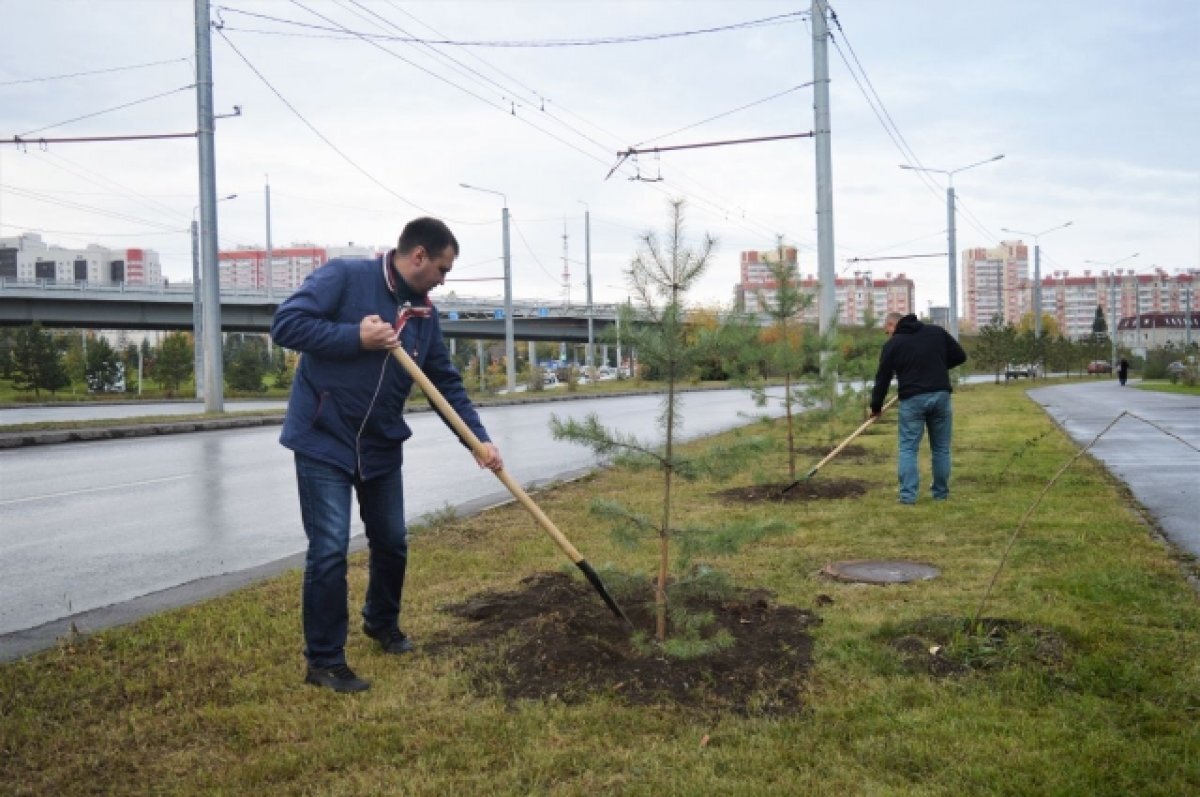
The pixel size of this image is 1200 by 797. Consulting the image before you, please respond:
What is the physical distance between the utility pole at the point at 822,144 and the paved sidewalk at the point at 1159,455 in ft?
15.7

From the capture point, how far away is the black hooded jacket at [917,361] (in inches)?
327

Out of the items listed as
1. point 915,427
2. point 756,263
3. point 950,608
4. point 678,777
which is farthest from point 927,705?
point 756,263

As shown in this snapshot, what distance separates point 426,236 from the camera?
3938 millimetres

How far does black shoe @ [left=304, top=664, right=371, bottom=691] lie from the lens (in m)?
3.66

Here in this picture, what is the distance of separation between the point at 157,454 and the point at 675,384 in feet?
39.5

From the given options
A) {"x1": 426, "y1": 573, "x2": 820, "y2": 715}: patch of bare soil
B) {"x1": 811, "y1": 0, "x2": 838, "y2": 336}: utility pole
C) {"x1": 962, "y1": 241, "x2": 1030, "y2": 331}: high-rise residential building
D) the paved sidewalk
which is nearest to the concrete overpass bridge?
the paved sidewalk

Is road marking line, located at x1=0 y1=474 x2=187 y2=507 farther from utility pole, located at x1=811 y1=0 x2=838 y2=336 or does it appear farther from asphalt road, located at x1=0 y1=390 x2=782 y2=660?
utility pole, located at x1=811 y1=0 x2=838 y2=336

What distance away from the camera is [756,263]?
10.2 m

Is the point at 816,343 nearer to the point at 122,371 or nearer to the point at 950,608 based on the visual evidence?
the point at 950,608

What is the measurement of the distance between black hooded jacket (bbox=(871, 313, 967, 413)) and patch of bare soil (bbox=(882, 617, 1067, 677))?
13.9ft

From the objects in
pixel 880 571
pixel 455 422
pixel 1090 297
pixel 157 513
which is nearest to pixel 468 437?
pixel 455 422

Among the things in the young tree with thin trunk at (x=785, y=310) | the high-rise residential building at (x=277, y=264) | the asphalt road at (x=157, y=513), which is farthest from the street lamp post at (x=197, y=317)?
the high-rise residential building at (x=277, y=264)

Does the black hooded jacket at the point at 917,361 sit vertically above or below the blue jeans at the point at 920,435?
above

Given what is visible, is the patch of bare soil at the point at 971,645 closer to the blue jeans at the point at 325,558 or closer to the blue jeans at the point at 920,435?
the blue jeans at the point at 325,558
